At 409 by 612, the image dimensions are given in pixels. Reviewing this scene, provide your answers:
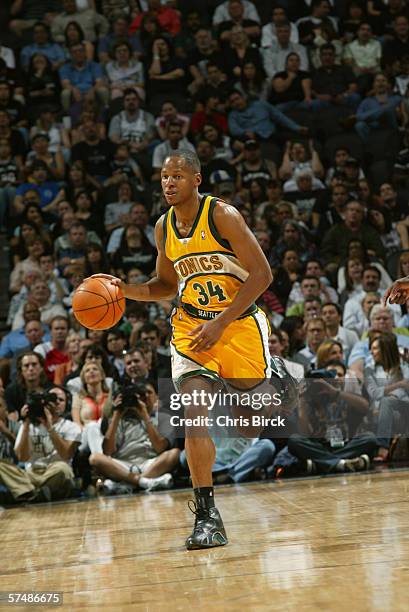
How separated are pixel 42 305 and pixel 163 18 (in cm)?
508

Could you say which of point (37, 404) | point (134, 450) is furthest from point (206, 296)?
point (134, 450)

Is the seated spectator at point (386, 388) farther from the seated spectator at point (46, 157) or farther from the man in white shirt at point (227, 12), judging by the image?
the man in white shirt at point (227, 12)

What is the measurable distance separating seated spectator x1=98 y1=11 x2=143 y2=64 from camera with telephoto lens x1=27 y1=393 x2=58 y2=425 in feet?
21.1

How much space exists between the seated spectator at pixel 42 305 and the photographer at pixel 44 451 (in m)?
2.02

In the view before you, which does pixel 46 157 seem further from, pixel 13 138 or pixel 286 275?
pixel 286 275

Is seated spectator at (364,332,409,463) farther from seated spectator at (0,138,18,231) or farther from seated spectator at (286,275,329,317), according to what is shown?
seated spectator at (0,138,18,231)

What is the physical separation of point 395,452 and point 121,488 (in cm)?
230

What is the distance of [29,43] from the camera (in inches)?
A: 507

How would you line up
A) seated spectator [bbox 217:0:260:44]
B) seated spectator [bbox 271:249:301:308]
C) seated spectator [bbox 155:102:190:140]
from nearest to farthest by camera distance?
seated spectator [bbox 271:249:301:308] < seated spectator [bbox 155:102:190:140] < seated spectator [bbox 217:0:260:44]

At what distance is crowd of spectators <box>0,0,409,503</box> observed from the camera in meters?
7.62

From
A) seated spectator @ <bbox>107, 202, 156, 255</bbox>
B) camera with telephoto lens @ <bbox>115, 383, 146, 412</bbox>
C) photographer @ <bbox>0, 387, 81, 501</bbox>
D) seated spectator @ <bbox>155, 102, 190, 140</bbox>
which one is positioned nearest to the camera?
photographer @ <bbox>0, 387, 81, 501</bbox>

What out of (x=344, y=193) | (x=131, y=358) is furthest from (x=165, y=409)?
(x=344, y=193)

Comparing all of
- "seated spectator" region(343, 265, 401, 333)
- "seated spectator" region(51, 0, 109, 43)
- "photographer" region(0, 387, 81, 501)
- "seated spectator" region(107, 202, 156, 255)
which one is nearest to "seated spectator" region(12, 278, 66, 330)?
"seated spectator" region(107, 202, 156, 255)

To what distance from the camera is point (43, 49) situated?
12.6 metres
